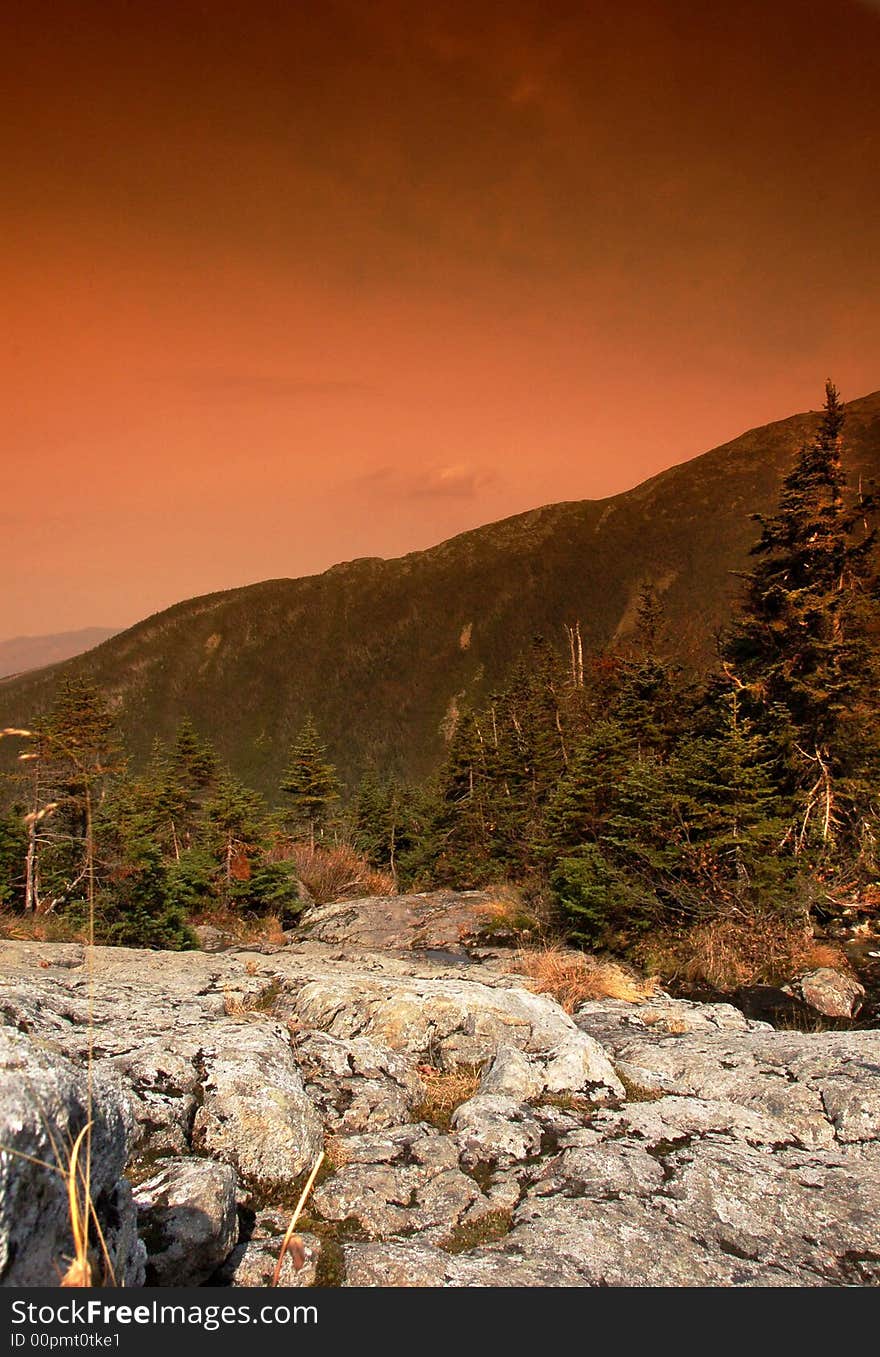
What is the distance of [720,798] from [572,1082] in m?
10.9

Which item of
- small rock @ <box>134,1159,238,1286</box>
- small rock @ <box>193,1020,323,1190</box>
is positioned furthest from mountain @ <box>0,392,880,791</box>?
small rock @ <box>134,1159,238,1286</box>

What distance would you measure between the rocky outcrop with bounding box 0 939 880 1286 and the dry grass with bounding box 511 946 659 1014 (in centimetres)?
316

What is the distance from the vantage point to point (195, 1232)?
3260mm

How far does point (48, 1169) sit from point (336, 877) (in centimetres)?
3145

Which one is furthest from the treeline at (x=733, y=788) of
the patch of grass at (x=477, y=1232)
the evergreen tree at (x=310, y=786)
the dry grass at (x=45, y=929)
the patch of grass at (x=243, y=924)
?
the evergreen tree at (x=310, y=786)

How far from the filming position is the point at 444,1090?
6160mm

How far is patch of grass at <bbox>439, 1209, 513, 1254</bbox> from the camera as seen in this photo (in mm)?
3687

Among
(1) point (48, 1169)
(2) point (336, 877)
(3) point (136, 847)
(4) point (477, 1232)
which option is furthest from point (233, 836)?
(1) point (48, 1169)

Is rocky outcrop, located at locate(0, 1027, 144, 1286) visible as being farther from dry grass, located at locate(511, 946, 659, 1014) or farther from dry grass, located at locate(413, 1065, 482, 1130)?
dry grass, located at locate(511, 946, 659, 1014)

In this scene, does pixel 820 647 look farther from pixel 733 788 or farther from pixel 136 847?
pixel 136 847

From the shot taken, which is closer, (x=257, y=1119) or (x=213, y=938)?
(x=257, y=1119)

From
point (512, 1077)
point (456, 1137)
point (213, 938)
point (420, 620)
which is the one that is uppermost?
point (420, 620)
